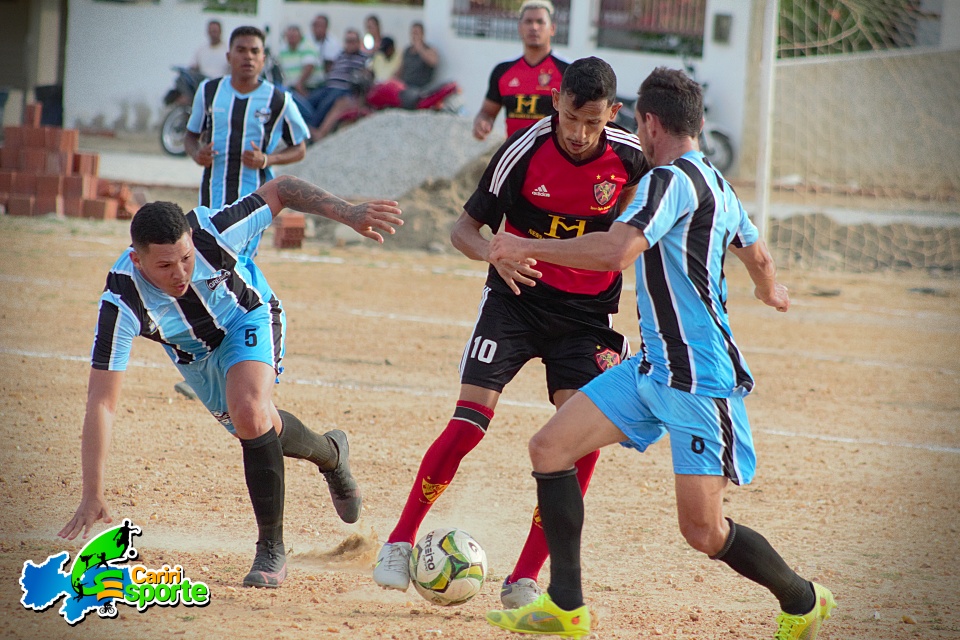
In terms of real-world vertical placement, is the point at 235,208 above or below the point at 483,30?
below

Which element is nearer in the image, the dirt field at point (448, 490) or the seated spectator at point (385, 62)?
the dirt field at point (448, 490)

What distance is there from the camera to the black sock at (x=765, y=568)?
3.79 meters

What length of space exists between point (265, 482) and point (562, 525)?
1.27 m

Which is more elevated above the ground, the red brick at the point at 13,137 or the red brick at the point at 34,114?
the red brick at the point at 34,114

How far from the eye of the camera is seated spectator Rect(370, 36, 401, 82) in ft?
70.7

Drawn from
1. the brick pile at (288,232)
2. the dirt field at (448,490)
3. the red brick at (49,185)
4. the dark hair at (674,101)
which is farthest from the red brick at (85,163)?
the dark hair at (674,101)

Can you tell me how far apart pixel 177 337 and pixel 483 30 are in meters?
19.0

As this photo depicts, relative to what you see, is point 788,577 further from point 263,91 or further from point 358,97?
point 358,97

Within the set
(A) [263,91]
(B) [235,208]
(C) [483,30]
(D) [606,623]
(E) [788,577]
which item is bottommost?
(D) [606,623]

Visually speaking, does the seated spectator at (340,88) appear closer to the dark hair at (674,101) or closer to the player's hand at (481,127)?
the player's hand at (481,127)

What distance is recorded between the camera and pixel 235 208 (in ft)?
15.1

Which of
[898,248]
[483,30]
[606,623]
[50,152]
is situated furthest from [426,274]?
[483,30]

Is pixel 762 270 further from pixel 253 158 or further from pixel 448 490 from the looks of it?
pixel 253 158

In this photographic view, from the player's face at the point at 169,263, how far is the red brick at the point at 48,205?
10936 mm
